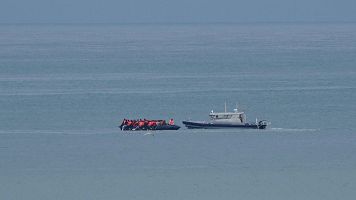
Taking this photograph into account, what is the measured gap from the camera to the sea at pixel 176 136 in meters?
38.1

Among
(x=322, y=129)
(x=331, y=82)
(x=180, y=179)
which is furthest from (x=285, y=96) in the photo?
(x=180, y=179)

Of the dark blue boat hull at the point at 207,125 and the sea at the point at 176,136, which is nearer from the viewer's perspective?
the sea at the point at 176,136

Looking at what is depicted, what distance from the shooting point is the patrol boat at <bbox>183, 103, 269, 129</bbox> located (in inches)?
2095

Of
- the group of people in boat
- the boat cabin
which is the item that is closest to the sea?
the group of people in boat

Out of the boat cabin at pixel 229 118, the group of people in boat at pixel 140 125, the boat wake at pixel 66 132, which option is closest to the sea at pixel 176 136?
the boat wake at pixel 66 132

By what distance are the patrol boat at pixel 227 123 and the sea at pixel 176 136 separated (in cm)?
48

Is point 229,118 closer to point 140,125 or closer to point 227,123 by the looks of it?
point 227,123

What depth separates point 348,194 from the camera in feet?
119

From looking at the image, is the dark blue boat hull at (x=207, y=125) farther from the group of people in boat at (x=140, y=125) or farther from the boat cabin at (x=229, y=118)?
the group of people in boat at (x=140, y=125)

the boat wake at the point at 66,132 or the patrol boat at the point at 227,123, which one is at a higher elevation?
the patrol boat at the point at 227,123

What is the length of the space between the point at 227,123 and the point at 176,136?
10.7 ft

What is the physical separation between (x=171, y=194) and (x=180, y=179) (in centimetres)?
274

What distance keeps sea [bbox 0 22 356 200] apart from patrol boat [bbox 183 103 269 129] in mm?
478

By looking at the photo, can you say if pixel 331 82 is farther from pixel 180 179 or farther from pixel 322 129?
pixel 180 179
